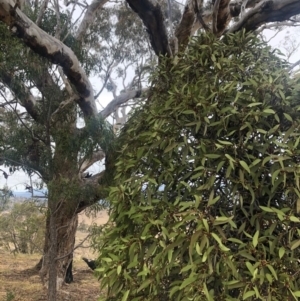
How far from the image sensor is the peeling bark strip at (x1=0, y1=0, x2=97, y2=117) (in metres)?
3.35

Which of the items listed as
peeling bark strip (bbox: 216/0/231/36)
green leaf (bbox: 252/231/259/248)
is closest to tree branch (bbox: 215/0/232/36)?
peeling bark strip (bbox: 216/0/231/36)

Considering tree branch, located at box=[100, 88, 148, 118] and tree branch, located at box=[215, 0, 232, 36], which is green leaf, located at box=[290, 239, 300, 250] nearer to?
tree branch, located at box=[215, 0, 232, 36]

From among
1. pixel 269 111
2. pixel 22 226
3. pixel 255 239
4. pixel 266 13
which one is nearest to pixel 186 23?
pixel 266 13

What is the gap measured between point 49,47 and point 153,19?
3.42 ft

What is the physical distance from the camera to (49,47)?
3764 mm

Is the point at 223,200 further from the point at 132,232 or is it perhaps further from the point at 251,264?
the point at 132,232

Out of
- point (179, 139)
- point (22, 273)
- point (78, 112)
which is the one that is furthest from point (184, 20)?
point (22, 273)

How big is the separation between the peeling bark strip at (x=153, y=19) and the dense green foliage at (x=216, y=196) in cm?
155

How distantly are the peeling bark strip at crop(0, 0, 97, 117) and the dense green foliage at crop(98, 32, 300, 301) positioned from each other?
208 cm

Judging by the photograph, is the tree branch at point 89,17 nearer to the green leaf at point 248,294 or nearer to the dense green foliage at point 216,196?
the dense green foliage at point 216,196

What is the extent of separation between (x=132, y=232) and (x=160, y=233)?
18 cm

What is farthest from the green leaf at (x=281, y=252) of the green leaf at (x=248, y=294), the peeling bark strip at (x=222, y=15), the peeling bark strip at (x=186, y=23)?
the peeling bark strip at (x=186, y=23)

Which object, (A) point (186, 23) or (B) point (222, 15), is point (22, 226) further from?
(B) point (222, 15)

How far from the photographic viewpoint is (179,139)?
5.66ft
